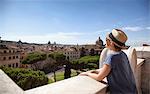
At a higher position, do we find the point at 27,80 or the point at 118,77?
the point at 118,77

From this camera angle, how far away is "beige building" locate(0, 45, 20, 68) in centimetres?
3097

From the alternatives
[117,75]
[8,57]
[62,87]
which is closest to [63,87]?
[62,87]

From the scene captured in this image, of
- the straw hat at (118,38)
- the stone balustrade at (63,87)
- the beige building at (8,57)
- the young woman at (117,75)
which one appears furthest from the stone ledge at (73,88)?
the beige building at (8,57)

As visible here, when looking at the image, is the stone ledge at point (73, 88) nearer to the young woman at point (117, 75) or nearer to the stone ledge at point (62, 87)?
the stone ledge at point (62, 87)

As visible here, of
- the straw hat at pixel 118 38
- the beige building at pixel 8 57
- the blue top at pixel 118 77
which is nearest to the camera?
the blue top at pixel 118 77

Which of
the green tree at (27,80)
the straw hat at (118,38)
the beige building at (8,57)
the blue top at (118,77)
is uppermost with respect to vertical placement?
the straw hat at (118,38)

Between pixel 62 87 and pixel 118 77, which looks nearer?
pixel 62 87

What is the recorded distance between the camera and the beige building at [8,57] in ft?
102

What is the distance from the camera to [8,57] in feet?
105

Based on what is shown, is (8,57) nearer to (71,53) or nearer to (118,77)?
(71,53)

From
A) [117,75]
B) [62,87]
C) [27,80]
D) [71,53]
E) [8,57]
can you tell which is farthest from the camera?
[71,53]

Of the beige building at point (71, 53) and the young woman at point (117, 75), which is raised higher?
the young woman at point (117, 75)

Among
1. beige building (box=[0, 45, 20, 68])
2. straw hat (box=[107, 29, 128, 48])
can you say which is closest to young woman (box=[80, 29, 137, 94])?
straw hat (box=[107, 29, 128, 48])

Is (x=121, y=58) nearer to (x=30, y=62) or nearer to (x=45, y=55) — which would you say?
(x=30, y=62)
